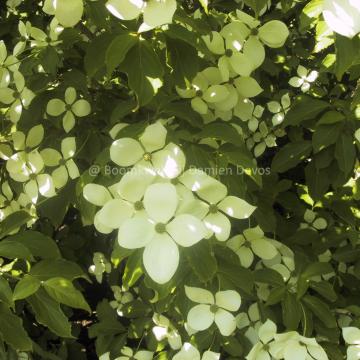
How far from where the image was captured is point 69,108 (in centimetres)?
119

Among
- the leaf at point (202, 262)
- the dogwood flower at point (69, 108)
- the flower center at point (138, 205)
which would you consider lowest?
the dogwood flower at point (69, 108)

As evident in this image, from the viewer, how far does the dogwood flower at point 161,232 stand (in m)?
0.78

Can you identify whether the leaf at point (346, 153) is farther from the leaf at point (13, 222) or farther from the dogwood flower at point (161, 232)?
the leaf at point (13, 222)

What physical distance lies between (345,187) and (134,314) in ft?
2.52

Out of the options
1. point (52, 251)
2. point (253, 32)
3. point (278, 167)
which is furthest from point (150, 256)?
point (278, 167)

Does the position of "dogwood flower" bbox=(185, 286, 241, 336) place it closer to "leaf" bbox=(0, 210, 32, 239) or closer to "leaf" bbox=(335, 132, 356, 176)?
"leaf" bbox=(0, 210, 32, 239)

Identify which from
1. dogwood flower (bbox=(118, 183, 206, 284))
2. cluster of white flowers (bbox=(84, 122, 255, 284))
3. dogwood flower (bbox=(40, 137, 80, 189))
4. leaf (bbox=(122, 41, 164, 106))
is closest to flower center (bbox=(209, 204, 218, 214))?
cluster of white flowers (bbox=(84, 122, 255, 284))

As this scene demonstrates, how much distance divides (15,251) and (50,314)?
136mm

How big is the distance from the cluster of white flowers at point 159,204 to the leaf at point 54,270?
12cm

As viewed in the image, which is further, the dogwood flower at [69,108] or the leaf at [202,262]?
the dogwood flower at [69,108]

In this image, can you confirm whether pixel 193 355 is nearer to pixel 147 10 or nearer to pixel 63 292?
pixel 63 292

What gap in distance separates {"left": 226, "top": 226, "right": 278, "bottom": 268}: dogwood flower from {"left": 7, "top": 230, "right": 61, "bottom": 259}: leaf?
16.3 inches

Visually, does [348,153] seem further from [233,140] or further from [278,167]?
[233,140]

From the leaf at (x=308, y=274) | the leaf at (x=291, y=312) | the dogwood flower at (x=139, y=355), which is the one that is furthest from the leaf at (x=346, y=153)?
the dogwood flower at (x=139, y=355)
